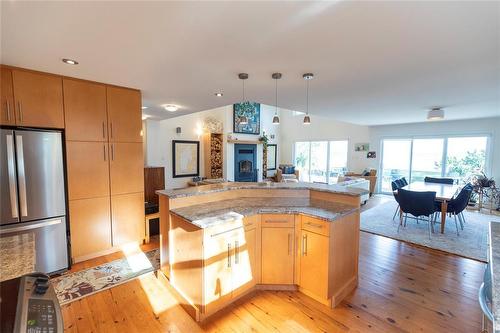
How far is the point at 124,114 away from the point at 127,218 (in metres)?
1.46

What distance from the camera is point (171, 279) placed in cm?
243

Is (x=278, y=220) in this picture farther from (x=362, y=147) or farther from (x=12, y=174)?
(x=362, y=147)

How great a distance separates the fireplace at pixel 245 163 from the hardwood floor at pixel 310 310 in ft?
20.2

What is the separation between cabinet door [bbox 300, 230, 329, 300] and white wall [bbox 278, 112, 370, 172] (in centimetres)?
704

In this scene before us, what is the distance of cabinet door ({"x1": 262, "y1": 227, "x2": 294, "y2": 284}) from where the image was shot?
7.68 feet

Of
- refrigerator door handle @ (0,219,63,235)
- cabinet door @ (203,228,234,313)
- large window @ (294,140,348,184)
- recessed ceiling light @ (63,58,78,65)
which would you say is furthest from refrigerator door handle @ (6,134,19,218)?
large window @ (294,140,348,184)

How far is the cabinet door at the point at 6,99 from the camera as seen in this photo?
7.59 ft

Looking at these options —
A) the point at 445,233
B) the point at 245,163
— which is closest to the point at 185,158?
the point at 245,163

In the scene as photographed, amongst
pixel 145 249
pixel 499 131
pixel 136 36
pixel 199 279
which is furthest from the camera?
pixel 499 131

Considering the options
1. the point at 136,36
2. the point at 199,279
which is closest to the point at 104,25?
the point at 136,36

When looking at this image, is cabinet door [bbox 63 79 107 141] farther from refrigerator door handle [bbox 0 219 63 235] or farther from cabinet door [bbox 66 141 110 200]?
refrigerator door handle [bbox 0 219 63 235]

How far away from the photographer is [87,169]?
9.45 ft

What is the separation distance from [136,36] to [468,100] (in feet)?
16.1

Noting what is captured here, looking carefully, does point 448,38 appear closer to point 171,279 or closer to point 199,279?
point 199,279
